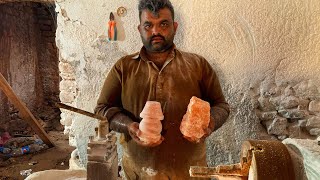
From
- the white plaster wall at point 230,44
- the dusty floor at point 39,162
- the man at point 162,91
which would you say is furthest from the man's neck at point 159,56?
the dusty floor at point 39,162

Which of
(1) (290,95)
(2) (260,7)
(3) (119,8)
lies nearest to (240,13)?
(2) (260,7)

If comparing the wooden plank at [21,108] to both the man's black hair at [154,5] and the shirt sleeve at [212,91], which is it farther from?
the shirt sleeve at [212,91]

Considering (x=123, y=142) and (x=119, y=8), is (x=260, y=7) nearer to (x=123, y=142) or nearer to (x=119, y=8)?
(x=119, y=8)

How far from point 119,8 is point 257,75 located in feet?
4.01

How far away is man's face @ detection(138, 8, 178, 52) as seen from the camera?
5.75 ft

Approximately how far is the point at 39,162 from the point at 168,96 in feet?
11.4

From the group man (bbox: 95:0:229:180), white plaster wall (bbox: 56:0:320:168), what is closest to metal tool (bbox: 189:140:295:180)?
man (bbox: 95:0:229:180)

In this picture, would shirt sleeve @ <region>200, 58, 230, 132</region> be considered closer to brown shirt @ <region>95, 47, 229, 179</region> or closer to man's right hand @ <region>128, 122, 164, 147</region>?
brown shirt @ <region>95, 47, 229, 179</region>

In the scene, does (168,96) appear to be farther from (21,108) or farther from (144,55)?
(21,108)

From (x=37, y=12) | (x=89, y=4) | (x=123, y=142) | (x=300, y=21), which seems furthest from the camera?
(x=37, y=12)

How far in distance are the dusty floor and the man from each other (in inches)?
113

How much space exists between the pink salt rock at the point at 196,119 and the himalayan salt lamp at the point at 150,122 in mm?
138

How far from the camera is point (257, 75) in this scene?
8.34 feet

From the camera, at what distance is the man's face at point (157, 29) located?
175cm
